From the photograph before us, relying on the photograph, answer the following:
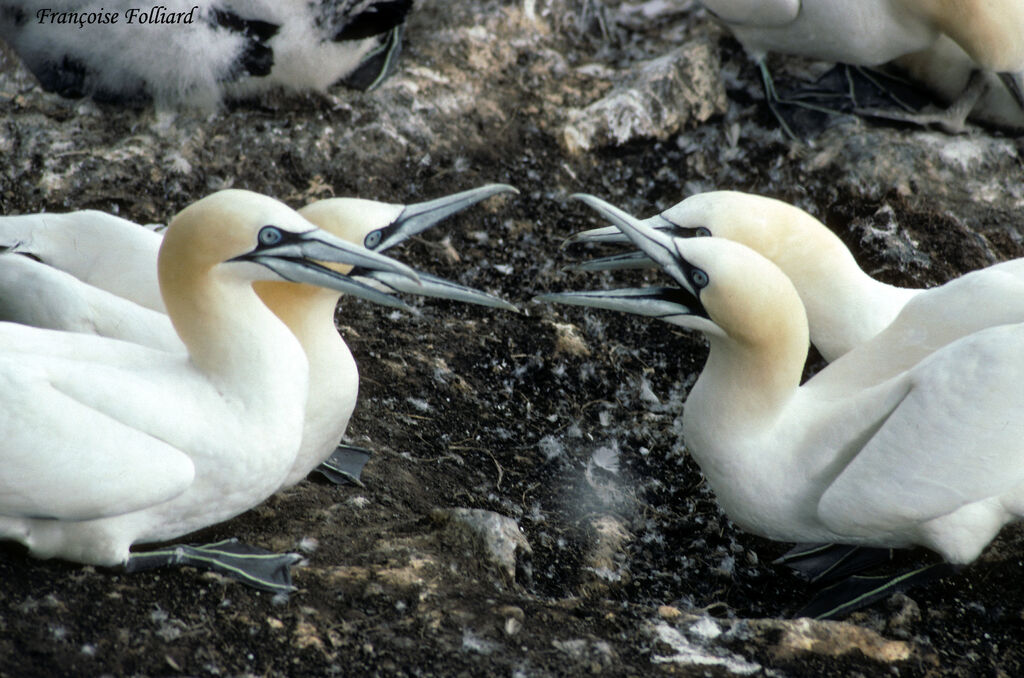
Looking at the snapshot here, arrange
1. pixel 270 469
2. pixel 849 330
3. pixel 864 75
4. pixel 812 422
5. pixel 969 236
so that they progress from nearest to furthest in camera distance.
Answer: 1. pixel 270 469
2. pixel 812 422
3. pixel 849 330
4. pixel 969 236
5. pixel 864 75

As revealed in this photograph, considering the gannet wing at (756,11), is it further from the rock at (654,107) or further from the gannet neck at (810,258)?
the gannet neck at (810,258)

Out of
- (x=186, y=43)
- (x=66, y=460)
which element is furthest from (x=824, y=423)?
(x=186, y=43)

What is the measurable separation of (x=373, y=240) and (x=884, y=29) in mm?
3066

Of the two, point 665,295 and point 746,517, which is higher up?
point 665,295

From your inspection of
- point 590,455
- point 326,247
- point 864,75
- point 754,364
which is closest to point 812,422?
point 754,364

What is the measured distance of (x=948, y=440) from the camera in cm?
298

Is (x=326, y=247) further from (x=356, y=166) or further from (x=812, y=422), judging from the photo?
(x=356, y=166)

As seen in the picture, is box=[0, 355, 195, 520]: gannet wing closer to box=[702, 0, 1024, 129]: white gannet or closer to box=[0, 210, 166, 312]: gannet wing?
box=[0, 210, 166, 312]: gannet wing

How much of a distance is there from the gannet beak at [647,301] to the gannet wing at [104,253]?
4.30 ft

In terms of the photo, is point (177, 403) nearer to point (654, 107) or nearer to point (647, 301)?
point (647, 301)

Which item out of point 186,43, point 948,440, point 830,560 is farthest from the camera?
point 186,43

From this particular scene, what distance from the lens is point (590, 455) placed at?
3.96 meters

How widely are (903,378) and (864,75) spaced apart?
9.87 feet

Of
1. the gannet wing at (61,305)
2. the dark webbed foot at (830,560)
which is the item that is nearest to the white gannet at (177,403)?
the gannet wing at (61,305)
